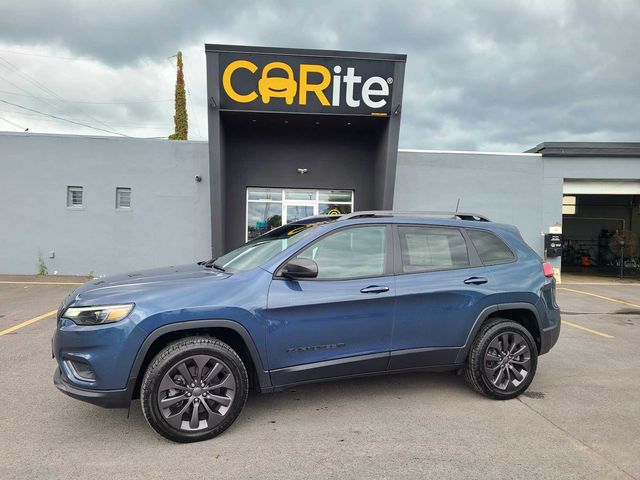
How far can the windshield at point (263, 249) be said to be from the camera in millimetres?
3672

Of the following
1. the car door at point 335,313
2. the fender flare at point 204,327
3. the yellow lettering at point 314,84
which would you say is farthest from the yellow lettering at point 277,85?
the fender flare at point 204,327

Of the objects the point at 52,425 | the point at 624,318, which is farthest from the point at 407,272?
the point at 624,318

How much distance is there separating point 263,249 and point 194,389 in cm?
137

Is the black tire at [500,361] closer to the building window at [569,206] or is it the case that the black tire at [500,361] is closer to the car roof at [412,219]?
the car roof at [412,219]

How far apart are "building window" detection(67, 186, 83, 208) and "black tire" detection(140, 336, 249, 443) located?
38.2 ft

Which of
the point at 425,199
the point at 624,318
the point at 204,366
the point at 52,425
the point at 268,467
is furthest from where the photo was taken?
the point at 425,199

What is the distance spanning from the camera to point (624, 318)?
329 inches

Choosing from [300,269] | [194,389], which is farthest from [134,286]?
[300,269]

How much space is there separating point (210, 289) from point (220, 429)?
108 centimetres

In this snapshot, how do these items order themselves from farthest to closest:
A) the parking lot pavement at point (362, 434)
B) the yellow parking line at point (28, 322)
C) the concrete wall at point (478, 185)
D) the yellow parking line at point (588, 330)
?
the concrete wall at point (478, 185), the yellow parking line at point (588, 330), the yellow parking line at point (28, 322), the parking lot pavement at point (362, 434)

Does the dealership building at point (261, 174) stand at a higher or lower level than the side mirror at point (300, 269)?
higher

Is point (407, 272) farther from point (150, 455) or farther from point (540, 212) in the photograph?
point (540, 212)

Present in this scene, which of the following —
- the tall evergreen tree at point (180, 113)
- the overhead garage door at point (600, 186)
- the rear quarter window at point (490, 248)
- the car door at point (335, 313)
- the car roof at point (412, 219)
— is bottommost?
the car door at point (335, 313)

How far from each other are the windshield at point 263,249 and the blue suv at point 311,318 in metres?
0.02
